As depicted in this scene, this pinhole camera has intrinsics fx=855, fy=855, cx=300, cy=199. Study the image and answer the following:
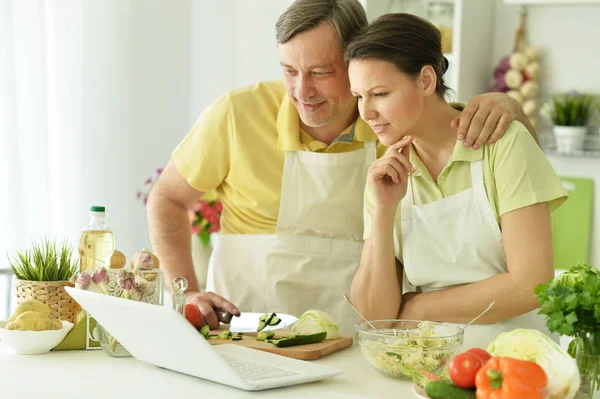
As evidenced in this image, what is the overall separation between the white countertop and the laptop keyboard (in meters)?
0.03

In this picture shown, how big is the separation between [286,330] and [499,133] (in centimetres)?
64

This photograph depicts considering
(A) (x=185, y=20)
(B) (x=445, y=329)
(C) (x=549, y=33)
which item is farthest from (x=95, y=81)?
(B) (x=445, y=329)

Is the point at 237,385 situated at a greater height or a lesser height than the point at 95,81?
lesser

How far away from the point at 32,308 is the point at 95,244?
18 centimetres

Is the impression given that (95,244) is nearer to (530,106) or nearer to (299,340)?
(299,340)

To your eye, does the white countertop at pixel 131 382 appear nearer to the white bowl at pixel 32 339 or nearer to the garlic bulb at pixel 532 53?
the white bowl at pixel 32 339

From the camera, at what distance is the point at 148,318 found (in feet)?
4.83

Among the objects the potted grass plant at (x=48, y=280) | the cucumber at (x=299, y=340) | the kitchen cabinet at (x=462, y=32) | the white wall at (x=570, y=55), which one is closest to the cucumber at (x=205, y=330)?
the cucumber at (x=299, y=340)

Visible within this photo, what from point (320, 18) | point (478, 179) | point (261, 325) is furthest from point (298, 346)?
point (320, 18)

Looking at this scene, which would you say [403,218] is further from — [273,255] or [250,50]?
[250,50]

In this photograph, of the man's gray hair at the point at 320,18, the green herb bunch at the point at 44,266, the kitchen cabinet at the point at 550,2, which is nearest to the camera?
the green herb bunch at the point at 44,266

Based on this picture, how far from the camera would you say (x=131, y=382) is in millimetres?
1551

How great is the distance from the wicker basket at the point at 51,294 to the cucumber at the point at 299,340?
44 centimetres

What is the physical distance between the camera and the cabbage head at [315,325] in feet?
5.92
